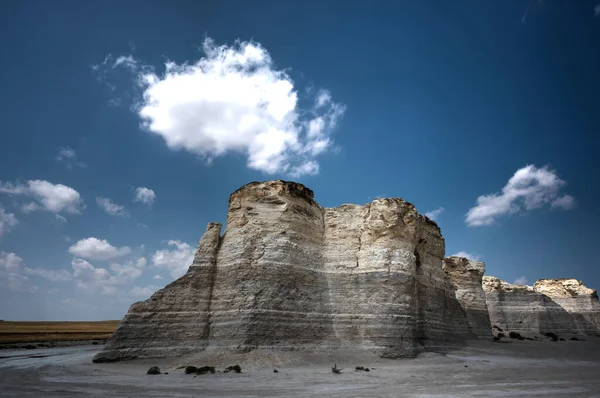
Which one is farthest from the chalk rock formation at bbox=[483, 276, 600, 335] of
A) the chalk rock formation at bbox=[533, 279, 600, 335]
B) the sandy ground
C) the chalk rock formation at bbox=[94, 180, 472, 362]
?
the sandy ground

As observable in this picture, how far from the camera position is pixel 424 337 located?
23.9 m

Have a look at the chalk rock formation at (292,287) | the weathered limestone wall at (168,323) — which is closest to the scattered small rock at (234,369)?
the chalk rock formation at (292,287)

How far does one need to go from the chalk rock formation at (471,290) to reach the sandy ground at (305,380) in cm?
1872

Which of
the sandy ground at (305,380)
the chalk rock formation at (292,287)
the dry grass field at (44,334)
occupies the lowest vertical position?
the sandy ground at (305,380)

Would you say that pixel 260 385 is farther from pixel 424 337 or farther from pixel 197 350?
pixel 424 337

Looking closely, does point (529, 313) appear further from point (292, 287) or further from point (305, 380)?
point (305, 380)

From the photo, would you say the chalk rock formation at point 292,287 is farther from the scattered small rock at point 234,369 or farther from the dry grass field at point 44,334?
the dry grass field at point 44,334

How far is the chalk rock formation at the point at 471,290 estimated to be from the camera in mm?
38219

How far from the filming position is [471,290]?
40156 mm

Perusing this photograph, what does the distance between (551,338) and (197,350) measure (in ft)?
149

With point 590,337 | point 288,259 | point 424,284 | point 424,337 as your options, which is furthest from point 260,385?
point 590,337

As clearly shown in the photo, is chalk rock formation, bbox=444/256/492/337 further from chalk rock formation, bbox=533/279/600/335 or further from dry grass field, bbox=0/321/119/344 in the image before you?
dry grass field, bbox=0/321/119/344

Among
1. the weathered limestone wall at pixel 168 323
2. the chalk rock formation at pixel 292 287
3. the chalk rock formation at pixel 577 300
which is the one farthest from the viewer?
the chalk rock formation at pixel 577 300

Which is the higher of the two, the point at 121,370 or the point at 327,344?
the point at 327,344
